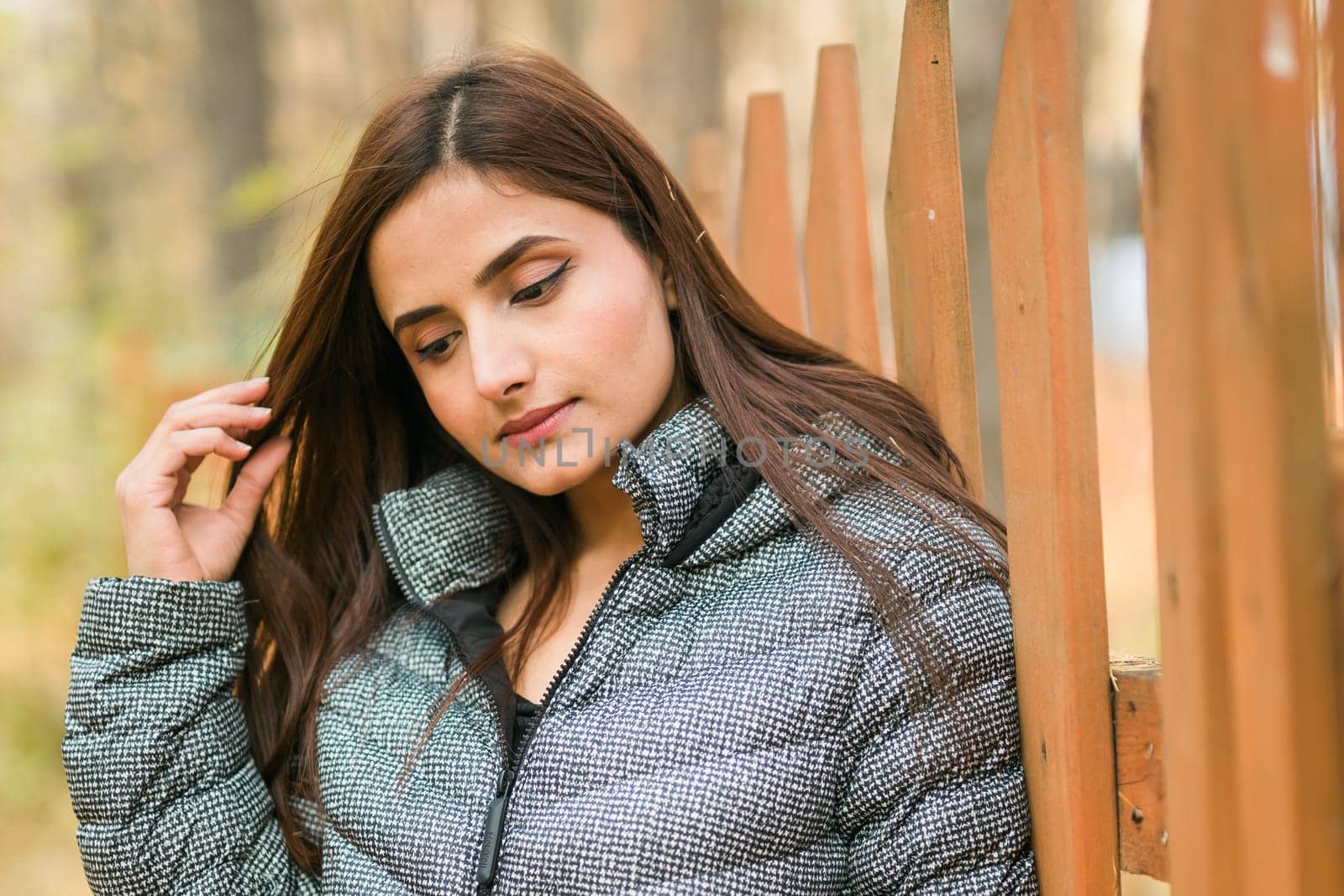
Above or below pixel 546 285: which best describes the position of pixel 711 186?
above

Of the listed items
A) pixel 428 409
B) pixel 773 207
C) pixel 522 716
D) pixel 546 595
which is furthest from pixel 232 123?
pixel 522 716

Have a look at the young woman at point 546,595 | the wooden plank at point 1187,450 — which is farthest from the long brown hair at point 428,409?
the wooden plank at point 1187,450

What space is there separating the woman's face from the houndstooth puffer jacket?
108 millimetres

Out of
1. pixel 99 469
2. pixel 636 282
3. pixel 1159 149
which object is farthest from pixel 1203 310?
pixel 99 469

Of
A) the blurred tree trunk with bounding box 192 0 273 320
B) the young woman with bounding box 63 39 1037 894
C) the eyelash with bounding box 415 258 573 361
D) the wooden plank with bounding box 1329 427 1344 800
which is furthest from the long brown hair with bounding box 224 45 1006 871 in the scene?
the blurred tree trunk with bounding box 192 0 273 320

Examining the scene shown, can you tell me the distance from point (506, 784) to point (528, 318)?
689 millimetres

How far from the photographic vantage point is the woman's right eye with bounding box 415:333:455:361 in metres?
1.86

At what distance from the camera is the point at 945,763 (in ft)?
4.78

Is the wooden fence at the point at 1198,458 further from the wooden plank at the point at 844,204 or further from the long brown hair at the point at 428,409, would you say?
the wooden plank at the point at 844,204

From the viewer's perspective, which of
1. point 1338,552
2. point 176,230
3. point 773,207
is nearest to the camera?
point 1338,552

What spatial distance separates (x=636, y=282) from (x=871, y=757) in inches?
31.7

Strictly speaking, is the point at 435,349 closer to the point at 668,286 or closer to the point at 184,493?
the point at 668,286

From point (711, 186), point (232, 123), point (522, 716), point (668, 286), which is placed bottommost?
point (522, 716)

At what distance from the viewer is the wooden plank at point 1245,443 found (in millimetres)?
798
